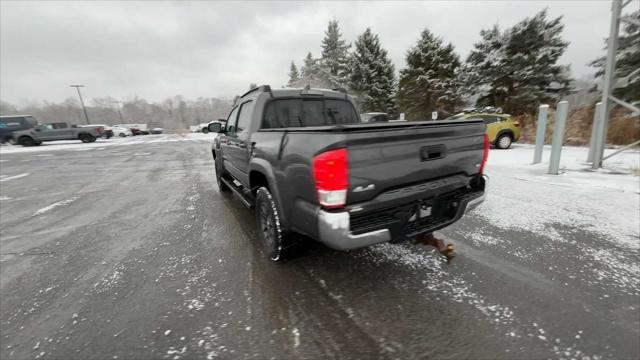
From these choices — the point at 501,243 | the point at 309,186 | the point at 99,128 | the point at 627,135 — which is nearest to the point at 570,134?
the point at 627,135

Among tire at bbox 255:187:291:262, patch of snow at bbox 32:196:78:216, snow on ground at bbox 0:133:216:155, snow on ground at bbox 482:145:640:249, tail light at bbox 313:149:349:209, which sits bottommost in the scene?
patch of snow at bbox 32:196:78:216

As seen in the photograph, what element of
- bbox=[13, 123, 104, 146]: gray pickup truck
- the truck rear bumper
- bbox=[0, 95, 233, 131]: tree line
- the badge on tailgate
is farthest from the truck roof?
bbox=[0, 95, 233, 131]: tree line

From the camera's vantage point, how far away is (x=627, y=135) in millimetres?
10484

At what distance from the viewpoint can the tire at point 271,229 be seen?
109 inches

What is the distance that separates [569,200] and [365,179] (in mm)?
4913

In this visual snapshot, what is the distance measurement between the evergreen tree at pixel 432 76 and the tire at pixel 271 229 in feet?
83.1

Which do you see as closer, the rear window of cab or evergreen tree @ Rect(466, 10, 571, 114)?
the rear window of cab

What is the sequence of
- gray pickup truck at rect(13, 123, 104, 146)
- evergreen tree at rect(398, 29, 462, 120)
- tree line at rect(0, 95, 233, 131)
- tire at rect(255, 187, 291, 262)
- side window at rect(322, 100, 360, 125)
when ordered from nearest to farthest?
tire at rect(255, 187, 291, 262) < side window at rect(322, 100, 360, 125) < gray pickup truck at rect(13, 123, 104, 146) < evergreen tree at rect(398, 29, 462, 120) < tree line at rect(0, 95, 233, 131)

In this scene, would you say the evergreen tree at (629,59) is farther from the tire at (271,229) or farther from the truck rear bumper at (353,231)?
the tire at (271,229)

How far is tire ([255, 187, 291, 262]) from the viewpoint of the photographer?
276cm

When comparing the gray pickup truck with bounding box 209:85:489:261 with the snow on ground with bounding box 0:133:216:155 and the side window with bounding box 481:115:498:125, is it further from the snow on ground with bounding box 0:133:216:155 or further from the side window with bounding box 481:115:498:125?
the snow on ground with bounding box 0:133:216:155

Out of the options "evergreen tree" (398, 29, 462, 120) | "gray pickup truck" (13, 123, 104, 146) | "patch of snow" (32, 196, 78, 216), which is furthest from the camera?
"evergreen tree" (398, 29, 462, 120)

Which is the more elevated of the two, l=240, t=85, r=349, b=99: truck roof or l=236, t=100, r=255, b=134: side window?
l=240, t=85, r=349, b=99: truck roof

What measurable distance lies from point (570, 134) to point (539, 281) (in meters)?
14.4
